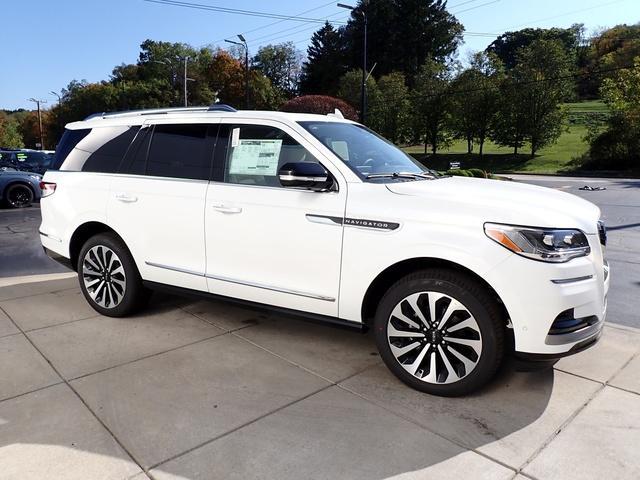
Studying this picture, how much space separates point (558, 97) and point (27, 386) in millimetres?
36383

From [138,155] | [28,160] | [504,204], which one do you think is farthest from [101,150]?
[28,160]

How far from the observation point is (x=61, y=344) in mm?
4070

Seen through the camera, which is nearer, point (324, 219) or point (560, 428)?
point (560, 428)

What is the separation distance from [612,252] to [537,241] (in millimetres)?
5549

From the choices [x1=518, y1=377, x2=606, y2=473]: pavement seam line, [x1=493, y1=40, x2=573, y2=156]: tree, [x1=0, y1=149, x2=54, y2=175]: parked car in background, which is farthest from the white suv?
[x1=493, y1=40, x2=573, y2=156]: tree

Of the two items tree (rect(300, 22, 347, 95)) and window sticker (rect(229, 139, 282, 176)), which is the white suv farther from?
tree (rect(300, 22, 347, 95))

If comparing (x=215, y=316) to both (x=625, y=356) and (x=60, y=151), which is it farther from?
(x=625, y=356)

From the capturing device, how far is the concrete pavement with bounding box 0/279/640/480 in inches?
101

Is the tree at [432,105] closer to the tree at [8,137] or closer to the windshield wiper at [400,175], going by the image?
the windshield wiper at [400,175]

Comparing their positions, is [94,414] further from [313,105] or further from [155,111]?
[313,105]

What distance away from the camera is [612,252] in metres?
7.45

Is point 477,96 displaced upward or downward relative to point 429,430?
upward

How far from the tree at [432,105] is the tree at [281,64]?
52.1m

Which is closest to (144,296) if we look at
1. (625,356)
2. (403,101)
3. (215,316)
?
(215,316)
